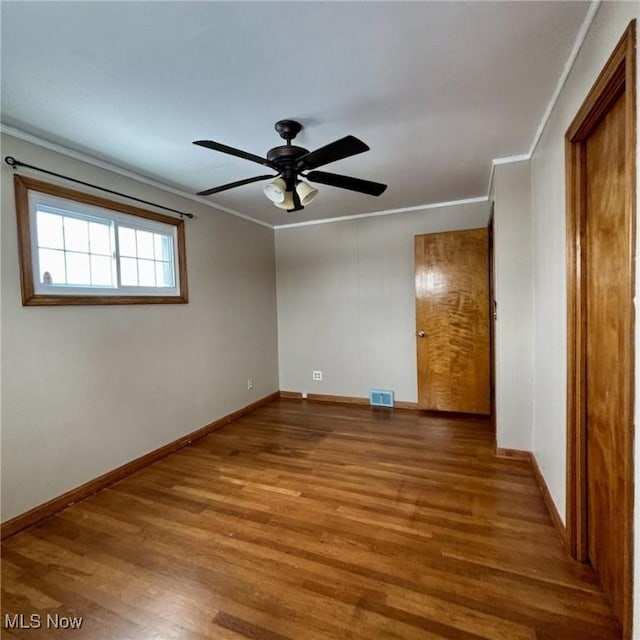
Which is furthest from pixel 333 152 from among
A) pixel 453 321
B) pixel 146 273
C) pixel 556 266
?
pixel 453 321

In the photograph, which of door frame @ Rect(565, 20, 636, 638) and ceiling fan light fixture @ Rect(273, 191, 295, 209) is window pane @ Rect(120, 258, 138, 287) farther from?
door frame @ Rect(565, 20, 636, 638)

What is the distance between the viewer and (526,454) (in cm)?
268

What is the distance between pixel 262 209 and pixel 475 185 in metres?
2.23

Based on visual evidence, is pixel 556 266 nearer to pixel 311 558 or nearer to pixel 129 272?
pixel 311 558

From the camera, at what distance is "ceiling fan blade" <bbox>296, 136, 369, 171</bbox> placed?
5.12 ft

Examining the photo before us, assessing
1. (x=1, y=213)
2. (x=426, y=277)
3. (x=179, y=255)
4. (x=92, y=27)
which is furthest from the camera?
(x=426, y=277)

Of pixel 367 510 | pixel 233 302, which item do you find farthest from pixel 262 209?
pixel 367 510

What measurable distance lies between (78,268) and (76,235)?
24cm

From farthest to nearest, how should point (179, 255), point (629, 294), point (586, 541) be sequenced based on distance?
point (179, 255) → point (586, 541) → point (629, 294)

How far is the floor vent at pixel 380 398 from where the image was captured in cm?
416

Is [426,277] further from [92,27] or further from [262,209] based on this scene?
[92,27]

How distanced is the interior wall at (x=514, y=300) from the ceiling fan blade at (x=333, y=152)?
1605 mm

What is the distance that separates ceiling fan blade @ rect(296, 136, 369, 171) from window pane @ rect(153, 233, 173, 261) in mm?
1787

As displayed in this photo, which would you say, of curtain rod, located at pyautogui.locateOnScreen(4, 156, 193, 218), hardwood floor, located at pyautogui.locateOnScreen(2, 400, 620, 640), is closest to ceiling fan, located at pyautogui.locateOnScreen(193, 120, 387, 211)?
curtain rod, located at pyautogui.locateOnScreen(4, 156, 193, 218)
